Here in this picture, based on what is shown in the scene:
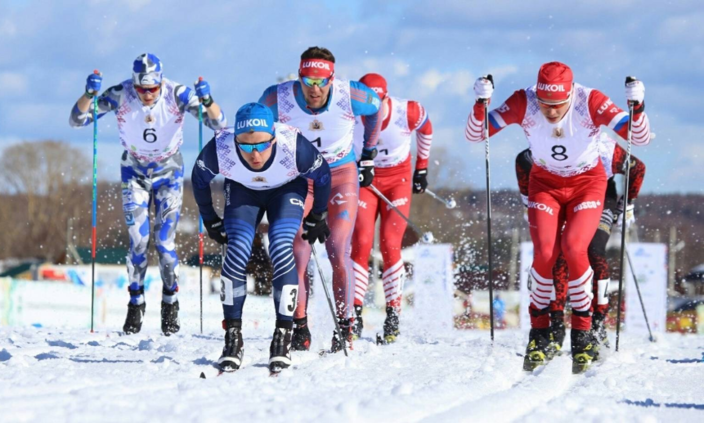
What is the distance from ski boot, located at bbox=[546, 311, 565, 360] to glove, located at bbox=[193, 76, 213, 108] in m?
3.45

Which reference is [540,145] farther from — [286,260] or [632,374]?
[286,260]

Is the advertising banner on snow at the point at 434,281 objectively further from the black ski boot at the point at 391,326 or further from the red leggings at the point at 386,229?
the black ski boot at the point at 391,326

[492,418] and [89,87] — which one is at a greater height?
[89,87]

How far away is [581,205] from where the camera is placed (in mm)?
7137

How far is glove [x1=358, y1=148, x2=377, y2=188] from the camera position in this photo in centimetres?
804

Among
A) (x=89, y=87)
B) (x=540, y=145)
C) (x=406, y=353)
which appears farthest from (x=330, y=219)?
(x=89, y=87)

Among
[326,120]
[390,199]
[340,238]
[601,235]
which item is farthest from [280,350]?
[601,235]

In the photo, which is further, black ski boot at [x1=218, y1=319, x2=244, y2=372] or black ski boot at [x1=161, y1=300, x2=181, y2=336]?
black ski boot at [x1=161, y1=300, x2=181, y2=336]

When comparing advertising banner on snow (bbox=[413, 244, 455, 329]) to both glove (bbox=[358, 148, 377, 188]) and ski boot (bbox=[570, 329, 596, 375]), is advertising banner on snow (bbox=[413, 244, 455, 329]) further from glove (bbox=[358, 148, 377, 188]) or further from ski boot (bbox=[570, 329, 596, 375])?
ski boot (bbox=[570, 329, 596, 375])

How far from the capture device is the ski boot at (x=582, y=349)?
22.2 feet

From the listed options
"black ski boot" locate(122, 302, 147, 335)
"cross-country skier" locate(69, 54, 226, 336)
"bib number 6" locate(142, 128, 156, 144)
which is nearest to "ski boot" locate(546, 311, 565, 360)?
"cross-country skier" locate(69, 54, 226, 336)

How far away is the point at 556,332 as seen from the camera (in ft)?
25.8

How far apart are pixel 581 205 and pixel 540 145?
0.53m

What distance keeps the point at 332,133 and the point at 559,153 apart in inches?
66.1
